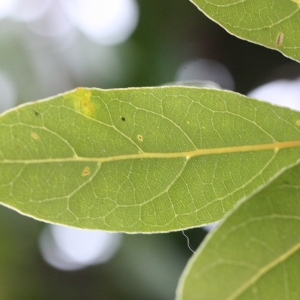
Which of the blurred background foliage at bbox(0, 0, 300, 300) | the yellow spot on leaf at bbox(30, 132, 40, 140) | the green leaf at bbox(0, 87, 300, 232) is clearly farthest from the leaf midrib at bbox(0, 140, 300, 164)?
the blurred background foliage at bbox(0, 0, 300, 300)

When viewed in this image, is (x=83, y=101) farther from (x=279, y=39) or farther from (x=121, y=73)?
(x=121, y=73)

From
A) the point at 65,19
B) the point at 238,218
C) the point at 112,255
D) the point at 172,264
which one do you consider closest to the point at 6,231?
the point at 112,255

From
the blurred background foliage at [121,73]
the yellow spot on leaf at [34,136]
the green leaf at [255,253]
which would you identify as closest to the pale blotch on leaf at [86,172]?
the yellow spot on leaf at [34,136]

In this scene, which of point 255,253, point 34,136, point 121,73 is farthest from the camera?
point 121,73

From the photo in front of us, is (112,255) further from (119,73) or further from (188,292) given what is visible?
(188,292)

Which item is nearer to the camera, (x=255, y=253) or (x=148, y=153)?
(x=255, y=253)

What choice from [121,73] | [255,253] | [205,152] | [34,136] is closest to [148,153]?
[205,152]

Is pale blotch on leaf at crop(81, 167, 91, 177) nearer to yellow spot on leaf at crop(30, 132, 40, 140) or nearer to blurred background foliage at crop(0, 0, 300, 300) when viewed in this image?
yellow spot on leaf at crop(30, 132, 40, 140)
